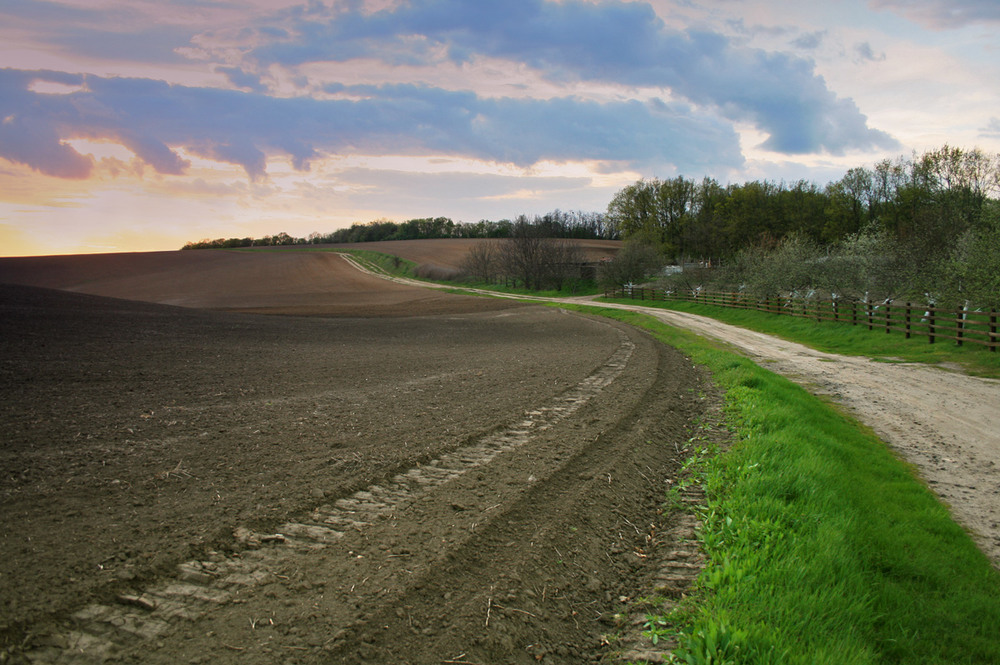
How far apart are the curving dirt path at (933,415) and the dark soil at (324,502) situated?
139 inches

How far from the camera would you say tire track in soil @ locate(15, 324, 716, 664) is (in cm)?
356

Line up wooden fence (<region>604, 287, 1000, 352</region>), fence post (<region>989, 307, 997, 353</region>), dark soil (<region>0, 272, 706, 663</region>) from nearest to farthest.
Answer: dark soil (<region>0, 272, 706, 663</region>)
fence post (<region>989, 307, 997, 353</region>)
wooden fence (<region>604, 287, 1000, 352</region>)

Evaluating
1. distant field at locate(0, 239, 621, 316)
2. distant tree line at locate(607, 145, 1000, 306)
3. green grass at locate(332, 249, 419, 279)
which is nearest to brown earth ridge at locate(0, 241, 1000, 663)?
distant tree line at locate(607, 145, 1000, 306)

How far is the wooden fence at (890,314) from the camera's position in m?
18.1

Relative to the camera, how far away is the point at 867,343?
21.8m

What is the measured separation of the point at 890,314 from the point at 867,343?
7.04 ft

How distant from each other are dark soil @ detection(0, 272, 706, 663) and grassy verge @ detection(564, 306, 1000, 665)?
74cm

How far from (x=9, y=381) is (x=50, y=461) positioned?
5.49m

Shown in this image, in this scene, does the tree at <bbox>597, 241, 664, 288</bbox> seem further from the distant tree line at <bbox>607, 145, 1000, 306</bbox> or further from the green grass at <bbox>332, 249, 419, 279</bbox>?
the green grass at <bbox>332, 249, 419, 279</bbox>

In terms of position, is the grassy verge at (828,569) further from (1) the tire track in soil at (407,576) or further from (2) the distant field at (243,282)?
(2) the distant field at (243,282)

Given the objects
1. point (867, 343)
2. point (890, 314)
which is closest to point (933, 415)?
point (867, 343)

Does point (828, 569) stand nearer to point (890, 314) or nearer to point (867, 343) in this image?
point (867, 343)

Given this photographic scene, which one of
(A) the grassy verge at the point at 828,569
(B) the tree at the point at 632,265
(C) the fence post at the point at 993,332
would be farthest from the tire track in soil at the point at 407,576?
(B) the tree at the point at 632,265

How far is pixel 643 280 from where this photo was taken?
6303 cm
